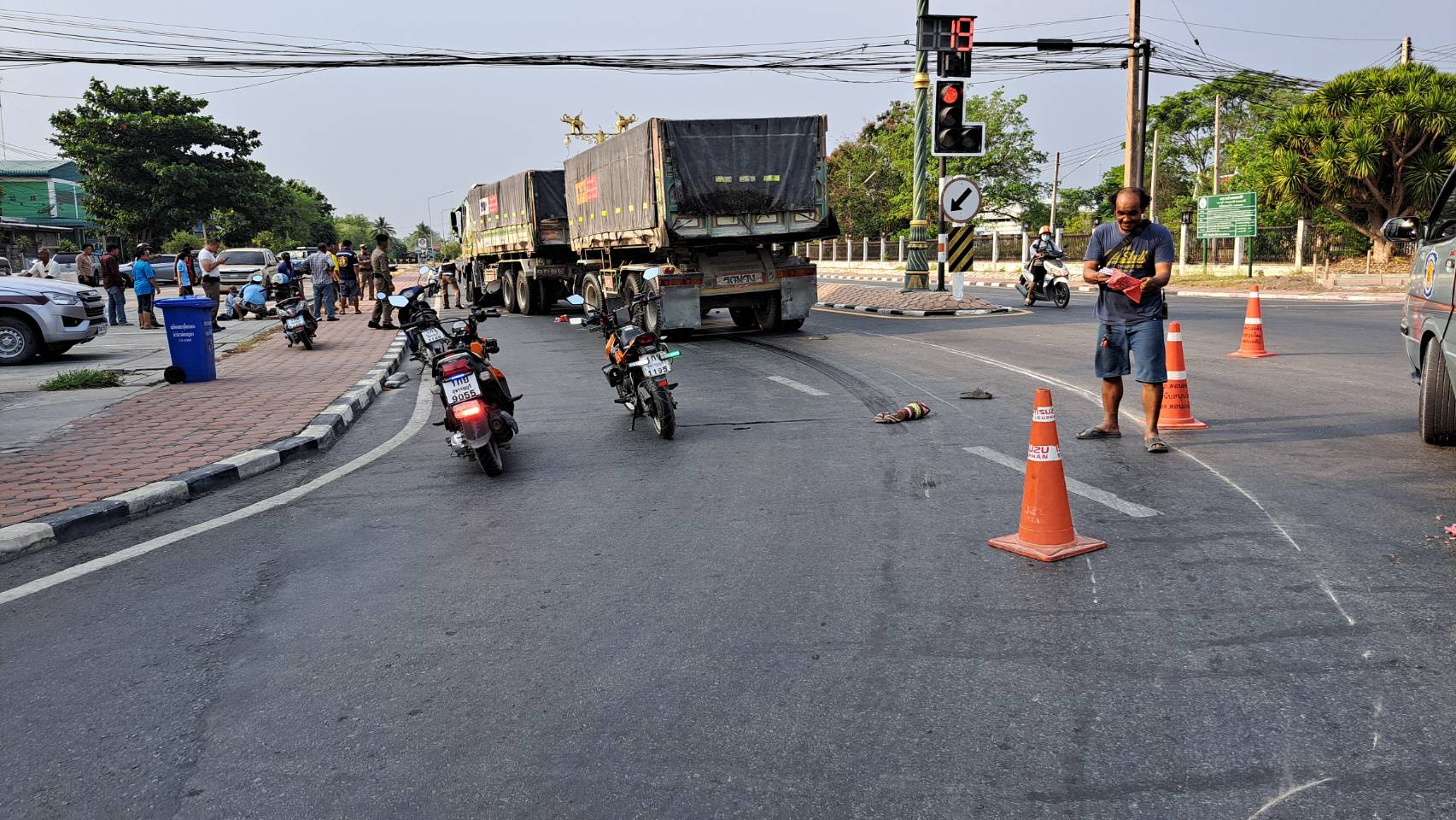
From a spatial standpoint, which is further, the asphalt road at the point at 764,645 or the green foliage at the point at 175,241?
the green foliage at the point at 175,241

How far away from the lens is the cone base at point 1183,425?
8.02 m

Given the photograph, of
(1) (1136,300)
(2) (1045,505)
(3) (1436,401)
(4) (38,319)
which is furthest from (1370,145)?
(4) (38,319)

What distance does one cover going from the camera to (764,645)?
3951 millimetres

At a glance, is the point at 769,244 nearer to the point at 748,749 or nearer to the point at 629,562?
the point at 629,562

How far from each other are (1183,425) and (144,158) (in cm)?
5864

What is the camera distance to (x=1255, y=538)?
16.7 ft

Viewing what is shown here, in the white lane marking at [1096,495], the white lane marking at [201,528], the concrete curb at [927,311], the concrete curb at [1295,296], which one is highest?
the concrete curb at [927,311]

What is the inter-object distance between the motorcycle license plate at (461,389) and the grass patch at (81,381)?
691cm

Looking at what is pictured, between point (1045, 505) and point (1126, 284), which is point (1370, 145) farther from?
point (1045, 505)

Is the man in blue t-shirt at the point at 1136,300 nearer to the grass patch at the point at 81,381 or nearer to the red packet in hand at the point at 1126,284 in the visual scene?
the red packet in hand at the point at 1126,284

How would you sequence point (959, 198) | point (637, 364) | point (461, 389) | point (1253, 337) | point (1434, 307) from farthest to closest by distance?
point (959, 198), point (1253, 337), point (637, 364), point (461, 389), point (1434, 307)

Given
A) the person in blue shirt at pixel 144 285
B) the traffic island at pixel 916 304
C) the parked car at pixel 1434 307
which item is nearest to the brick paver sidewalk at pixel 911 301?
the traffic island at pixel 916 304

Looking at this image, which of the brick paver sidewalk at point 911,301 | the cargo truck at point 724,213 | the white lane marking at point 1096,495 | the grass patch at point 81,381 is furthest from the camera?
the brick paver sidewalk at point 911,301

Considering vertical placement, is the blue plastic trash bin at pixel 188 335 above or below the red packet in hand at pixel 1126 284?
below
